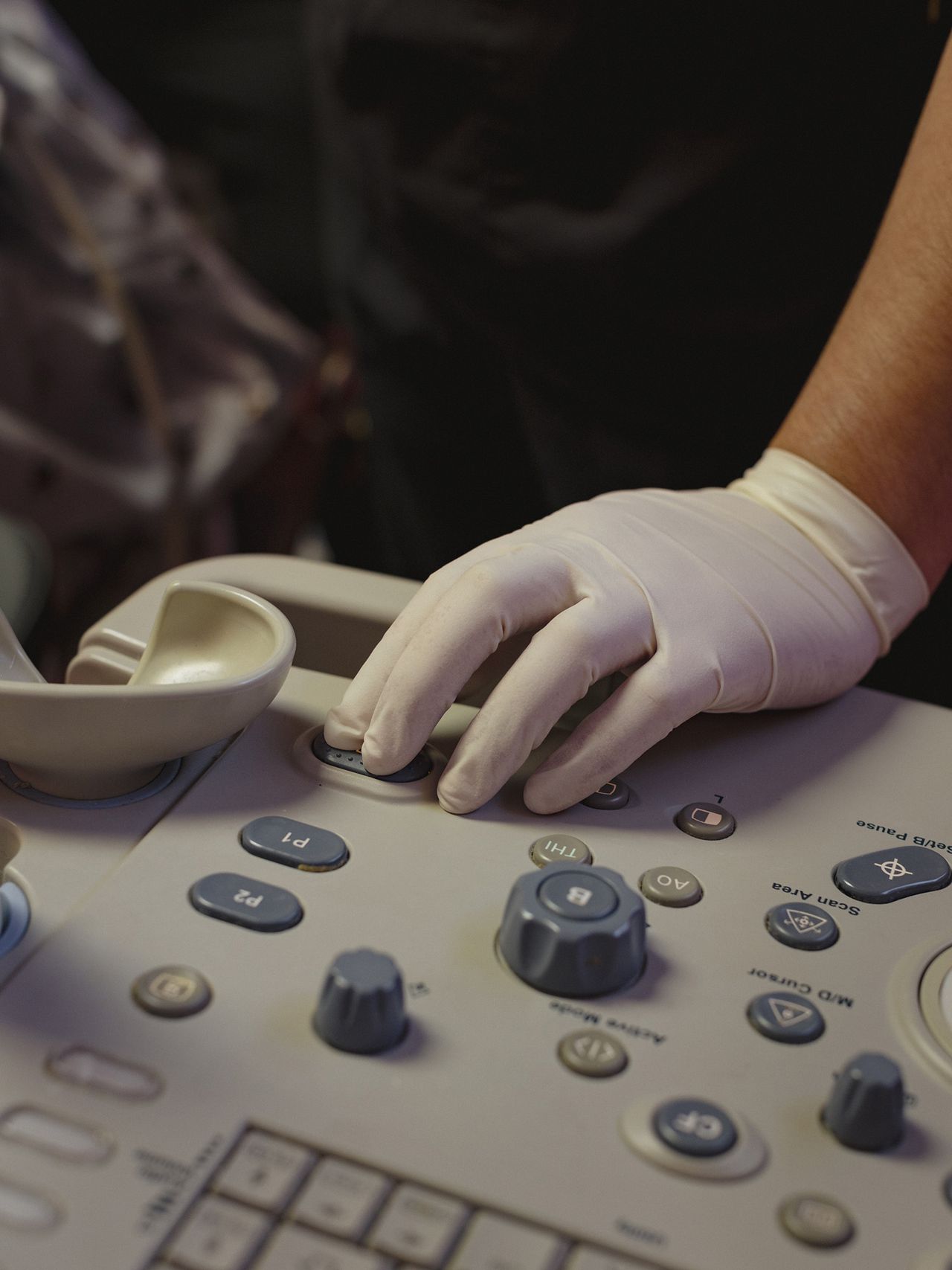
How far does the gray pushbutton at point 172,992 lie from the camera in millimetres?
369

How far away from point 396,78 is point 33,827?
0.62 m

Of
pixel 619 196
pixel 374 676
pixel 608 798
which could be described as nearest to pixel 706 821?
pixel 608 798

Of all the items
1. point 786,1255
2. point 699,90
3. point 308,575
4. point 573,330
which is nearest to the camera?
point 786,1255

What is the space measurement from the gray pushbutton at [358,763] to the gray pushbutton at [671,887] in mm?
100

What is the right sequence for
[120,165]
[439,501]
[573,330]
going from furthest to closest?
[120,165]
[439,501]
[573,330]

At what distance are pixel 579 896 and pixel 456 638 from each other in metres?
0.13

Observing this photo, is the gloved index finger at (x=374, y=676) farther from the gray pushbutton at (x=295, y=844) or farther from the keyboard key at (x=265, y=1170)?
the keyboard key at (x=265, y=1170)

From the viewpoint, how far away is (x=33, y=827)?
44 centimetres

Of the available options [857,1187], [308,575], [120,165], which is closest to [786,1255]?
[857,1187]

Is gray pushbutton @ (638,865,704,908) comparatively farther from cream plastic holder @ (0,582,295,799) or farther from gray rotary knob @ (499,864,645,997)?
cream plastic holder @ (0,582,295,799)

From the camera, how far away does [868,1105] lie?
335mm

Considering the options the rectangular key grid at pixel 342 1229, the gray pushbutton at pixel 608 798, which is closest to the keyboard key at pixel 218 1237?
the rectangular key grid at pixel 342 1229

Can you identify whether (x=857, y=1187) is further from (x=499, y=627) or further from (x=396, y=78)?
(x=396, y=78)

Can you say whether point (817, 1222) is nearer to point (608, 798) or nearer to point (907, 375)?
point (608, 798)
